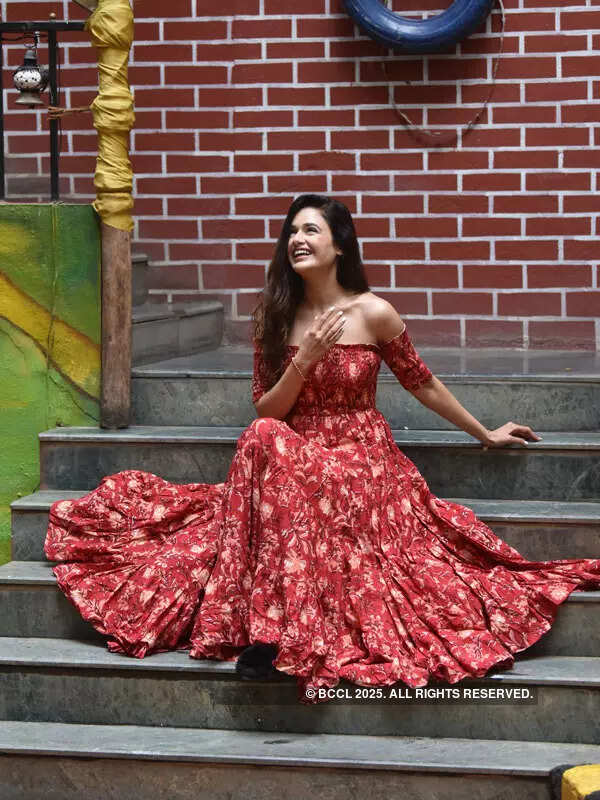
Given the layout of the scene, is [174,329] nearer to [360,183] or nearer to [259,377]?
[360,183]

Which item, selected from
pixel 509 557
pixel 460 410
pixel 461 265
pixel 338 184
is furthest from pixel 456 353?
pixel 509 557

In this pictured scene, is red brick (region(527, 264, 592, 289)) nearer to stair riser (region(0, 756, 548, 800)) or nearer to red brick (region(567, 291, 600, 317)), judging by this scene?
red brick (region(567, 291, 600, 317))

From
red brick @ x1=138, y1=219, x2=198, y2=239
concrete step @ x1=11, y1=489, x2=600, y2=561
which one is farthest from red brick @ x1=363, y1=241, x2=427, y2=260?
concrete step @ x1=11, y1=489, x2=600, y2=561

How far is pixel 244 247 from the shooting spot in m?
5.81

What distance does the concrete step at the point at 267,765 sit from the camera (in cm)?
344

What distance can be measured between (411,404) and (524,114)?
159 cm

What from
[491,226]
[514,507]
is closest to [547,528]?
[514,507]

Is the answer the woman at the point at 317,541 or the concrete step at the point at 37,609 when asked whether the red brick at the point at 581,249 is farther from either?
the concrete step at the point at 37,609

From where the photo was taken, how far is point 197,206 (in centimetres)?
582

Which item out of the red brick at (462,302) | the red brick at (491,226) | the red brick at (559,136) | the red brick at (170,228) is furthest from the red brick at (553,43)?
the red brick at (170,228)

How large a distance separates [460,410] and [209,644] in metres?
1.10

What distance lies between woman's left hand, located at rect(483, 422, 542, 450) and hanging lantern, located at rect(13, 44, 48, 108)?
210cm

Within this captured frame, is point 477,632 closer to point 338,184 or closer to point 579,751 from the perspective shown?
point 579,751

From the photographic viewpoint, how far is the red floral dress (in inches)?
142
